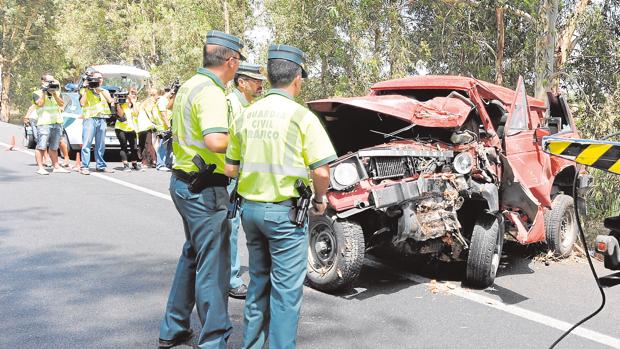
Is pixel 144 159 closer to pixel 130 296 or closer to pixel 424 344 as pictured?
pixel 130 296

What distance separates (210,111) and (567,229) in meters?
5.12

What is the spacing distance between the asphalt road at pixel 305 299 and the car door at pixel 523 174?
607 millimetres

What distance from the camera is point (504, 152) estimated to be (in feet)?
18.3

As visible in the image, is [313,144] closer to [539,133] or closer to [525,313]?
[525,313]

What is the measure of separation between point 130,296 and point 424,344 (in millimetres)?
2443

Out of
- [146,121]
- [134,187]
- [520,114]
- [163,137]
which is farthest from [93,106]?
[520,114]

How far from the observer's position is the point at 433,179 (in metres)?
5.17

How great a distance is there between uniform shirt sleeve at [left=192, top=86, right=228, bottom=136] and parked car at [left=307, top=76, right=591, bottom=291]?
5.56 ft

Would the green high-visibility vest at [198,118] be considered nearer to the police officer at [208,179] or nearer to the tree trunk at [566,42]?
the police officer at [208,179]

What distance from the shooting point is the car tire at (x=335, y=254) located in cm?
483

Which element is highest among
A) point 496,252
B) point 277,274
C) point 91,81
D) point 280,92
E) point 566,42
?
point 566,42

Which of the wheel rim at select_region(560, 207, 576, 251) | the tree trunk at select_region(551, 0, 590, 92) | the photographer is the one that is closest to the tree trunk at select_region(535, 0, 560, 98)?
the tree trunk at select_region(551, 0, 590, 92)

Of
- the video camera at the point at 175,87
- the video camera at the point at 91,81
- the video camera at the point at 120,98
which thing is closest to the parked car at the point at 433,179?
the video camera at the point at 175,87

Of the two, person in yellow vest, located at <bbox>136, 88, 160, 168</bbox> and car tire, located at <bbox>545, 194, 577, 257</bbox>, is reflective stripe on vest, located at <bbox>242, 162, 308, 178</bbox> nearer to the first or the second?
car tire, located at <bbox>545, 194, 577, 257</bbox>
